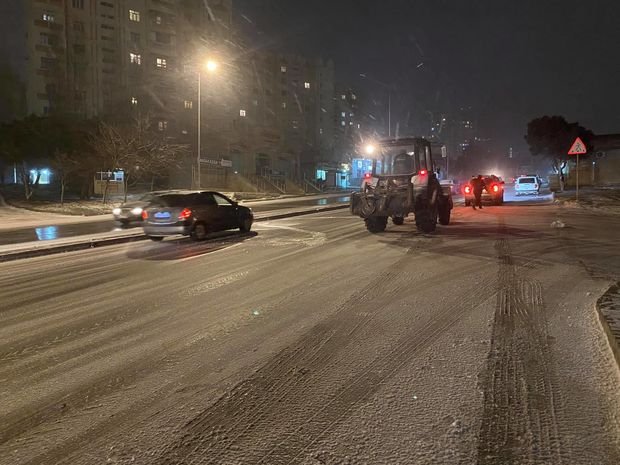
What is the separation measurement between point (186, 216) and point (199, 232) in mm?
627

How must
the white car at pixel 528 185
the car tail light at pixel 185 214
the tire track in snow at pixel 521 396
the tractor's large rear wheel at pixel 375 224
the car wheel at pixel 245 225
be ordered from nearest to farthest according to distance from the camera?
1. the tire track in snow at pixel 521 396
2. the car tail light at pixel 185 214
3. the tractor's large rear wheel at pixel 375 224
4. the car wheel at pixel 245 225
5. the white car at pixel 528 185

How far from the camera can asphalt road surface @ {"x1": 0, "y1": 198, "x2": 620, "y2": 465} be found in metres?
3.52

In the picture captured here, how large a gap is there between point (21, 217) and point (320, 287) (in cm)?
2164

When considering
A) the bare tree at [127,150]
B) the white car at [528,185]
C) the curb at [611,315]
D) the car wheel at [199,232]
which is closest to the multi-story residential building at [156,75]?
the bare tree at [127,150]

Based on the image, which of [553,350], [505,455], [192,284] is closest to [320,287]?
[192,284]

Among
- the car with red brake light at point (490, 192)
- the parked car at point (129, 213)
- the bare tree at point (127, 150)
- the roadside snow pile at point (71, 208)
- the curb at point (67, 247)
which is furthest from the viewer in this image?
the bare tree at point (127, 150)

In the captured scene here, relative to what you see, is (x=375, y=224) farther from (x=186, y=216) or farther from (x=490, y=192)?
(x=490, y=192)

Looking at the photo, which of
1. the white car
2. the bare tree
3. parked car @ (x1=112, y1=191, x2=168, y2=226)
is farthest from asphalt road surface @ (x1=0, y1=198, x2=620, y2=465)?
the white car

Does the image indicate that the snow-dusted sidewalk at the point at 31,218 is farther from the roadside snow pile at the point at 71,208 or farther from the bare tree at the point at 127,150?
the bare tree at the point at 127,150

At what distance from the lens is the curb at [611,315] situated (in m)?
5.18

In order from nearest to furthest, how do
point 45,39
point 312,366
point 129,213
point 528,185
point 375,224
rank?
point 312,366 → point 375,224 → point 129,213 → point 528,185 → point 45,39

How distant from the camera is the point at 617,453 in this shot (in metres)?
3.34

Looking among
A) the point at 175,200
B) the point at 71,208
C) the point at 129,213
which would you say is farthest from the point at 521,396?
the point at 71,208

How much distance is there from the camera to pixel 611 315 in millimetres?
6070
